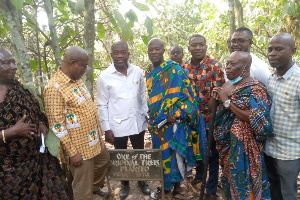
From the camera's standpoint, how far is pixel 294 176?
2234 mm

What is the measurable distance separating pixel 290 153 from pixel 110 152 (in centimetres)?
180

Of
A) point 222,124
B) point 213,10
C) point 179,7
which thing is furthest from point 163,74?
point 179,7

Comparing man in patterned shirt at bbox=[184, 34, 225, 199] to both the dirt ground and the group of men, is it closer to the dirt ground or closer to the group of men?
the group of men

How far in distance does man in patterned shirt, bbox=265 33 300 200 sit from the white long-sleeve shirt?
1.54 meters

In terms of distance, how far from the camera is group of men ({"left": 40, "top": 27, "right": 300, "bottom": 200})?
2211 millimetres

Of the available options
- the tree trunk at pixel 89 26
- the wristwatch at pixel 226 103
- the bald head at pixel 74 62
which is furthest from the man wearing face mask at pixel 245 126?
the tree trunk at pixel 89 26

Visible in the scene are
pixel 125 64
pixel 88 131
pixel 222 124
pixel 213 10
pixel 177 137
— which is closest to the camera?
pixel 222 124

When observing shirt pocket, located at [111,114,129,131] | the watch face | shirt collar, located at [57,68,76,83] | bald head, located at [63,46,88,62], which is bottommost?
shirt pocket, located at [111,114,129,131]

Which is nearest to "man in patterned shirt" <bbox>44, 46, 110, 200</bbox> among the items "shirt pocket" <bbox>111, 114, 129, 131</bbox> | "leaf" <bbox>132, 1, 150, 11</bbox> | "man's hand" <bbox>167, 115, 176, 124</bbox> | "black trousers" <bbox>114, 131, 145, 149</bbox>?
"shirt pocket" <bbox>111, 114, 129, 131</bbox>

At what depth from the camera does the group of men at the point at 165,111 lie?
2.21 m

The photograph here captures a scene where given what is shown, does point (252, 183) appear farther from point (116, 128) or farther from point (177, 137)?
point (116, 128)

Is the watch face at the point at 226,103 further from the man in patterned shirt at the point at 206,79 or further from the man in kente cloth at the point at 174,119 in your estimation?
the man in patterned shirt at the point at 206,79

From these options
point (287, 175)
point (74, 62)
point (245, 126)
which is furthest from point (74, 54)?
point (287, 175)

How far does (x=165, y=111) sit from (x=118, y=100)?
59 centimetres
